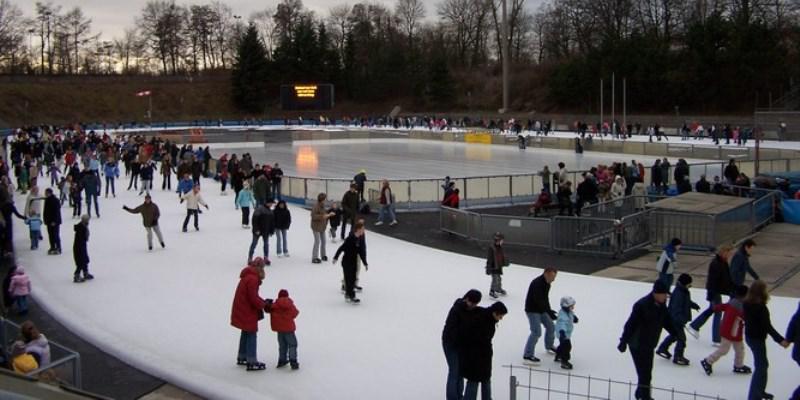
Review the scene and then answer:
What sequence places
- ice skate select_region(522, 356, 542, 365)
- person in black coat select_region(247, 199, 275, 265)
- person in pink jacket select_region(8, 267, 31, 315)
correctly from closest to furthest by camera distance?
ice skate select_region(522, 356, 542, 365) → person in pink jacket select_region(8, 267, 31, 315) → person in black coat select_region(247, 199, 275, 265)

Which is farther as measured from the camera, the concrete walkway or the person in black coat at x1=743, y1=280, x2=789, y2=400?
the concrete walkway

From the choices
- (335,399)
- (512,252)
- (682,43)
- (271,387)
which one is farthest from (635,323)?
(682,43)

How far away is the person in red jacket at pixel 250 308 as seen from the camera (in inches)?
374

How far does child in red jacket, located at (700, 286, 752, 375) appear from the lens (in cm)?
912

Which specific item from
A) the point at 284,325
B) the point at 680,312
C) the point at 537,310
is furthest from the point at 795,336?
the point at 284,325

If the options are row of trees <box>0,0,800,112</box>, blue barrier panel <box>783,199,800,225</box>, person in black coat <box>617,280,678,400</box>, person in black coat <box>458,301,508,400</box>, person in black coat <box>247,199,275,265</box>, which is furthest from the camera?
row of trees <box>0,0,800,112</box>

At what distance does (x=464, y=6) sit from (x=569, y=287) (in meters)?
104

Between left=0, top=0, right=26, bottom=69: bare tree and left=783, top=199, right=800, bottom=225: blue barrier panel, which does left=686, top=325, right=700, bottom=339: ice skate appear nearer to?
left=783, top=199, right=800, bottom=225: blue barrier panel

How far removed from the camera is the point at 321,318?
1216 centimetres

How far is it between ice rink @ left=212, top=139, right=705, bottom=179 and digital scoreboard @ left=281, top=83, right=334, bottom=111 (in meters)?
17.5

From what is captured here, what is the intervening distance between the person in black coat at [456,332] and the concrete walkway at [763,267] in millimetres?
7615

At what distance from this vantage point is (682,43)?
7575cm

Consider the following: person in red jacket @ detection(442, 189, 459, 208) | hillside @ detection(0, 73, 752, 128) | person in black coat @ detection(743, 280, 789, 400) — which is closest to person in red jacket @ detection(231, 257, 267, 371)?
person in black coat @ detection(743, 280, 789, 400)

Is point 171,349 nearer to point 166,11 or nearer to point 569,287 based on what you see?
point 569,287
